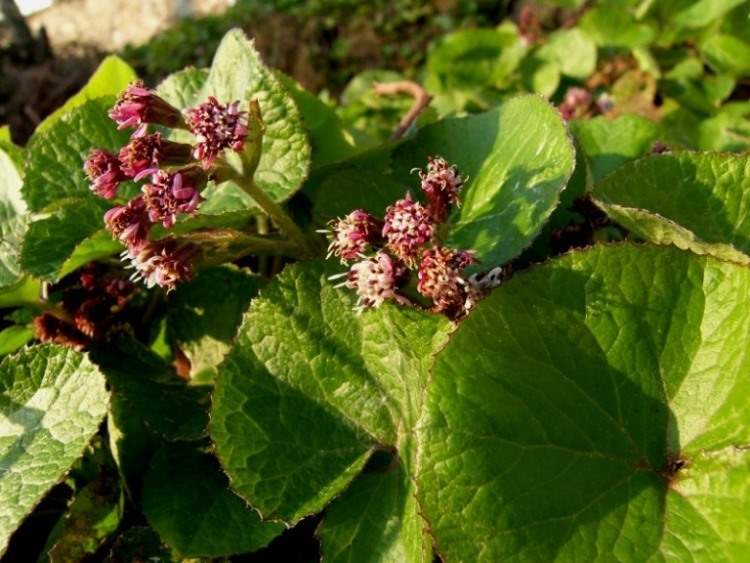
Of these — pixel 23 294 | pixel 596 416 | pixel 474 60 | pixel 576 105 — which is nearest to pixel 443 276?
pixel 596 416

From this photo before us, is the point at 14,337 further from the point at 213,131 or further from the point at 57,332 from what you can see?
the point at 213,131

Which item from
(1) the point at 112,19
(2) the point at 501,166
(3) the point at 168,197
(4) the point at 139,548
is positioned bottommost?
(1) the point at 112,19

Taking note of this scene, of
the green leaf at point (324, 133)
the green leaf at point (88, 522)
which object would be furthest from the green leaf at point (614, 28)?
the green leaf at point (88, 522)

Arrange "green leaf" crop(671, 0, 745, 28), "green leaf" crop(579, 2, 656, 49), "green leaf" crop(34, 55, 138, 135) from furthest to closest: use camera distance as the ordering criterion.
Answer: "green leaf" crop(579, 2, 656, 49)
"green leaf" crop(671, 0, 745, 28)
"green leaf" crop(34, 55, 138, 135)

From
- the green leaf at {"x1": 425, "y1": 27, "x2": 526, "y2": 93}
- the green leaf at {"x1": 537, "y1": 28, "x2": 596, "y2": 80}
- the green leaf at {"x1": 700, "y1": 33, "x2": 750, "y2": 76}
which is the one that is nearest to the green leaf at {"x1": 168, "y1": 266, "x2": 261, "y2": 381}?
the green leaf at {"x1": 425, "y1": 27, "x2": 526, "y2": 93}

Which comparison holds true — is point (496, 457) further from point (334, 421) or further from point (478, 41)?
point (478, 41)

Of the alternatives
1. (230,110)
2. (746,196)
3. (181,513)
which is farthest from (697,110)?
(181,513)

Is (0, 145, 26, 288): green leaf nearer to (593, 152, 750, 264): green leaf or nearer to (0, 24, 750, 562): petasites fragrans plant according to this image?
A: (0, 24, 750, 562): petasites fragrans plant
